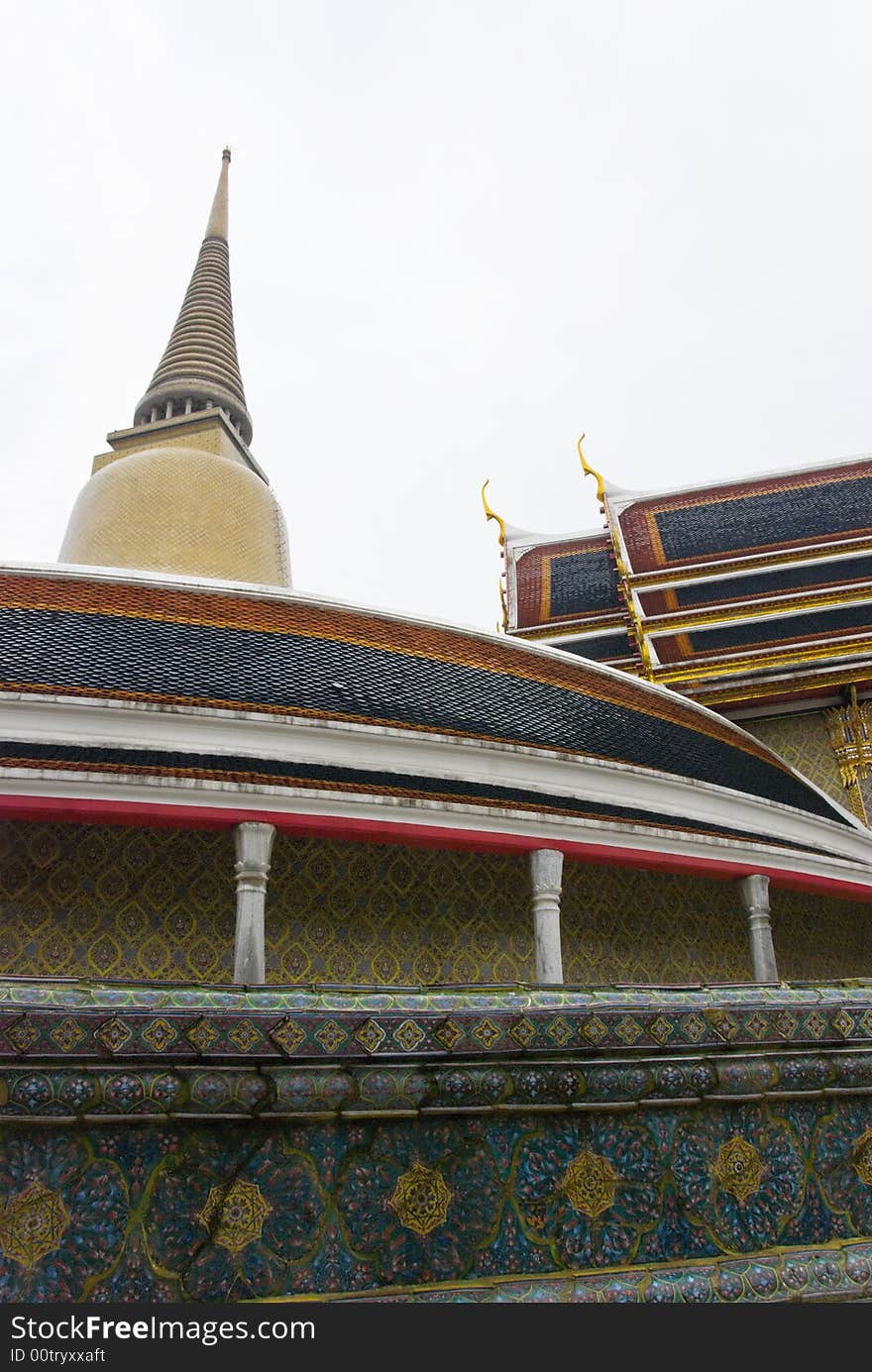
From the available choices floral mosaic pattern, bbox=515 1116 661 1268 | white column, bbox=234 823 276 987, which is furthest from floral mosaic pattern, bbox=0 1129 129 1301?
white column, bbox=234 823 276 987

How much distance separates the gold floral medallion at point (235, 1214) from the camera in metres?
1.95

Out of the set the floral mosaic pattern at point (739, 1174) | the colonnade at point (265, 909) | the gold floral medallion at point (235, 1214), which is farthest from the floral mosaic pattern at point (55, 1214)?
the colonnade at point (265, 909)

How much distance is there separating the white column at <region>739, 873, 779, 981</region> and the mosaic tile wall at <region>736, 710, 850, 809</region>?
449 cm

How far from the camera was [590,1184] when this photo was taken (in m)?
2.17

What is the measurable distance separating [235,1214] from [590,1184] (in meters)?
0.78

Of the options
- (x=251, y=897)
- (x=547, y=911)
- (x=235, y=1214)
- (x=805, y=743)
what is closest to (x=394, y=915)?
(x=547, y=911)

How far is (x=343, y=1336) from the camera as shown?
179cm

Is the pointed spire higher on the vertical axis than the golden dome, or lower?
higher

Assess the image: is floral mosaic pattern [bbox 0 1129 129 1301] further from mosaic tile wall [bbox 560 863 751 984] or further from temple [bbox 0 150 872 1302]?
mosaic tile wall [bbox 560 863 751 984]

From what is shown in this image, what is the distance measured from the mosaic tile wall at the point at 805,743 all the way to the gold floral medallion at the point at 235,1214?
12.7 metres

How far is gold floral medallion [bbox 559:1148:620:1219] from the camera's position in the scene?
84.9 inches

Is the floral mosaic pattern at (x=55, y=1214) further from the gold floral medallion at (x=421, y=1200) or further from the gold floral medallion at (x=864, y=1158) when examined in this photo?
the gold floral medallion at (x=864, y=1158)

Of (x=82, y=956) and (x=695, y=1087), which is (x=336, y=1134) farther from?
(x=82, y=956)

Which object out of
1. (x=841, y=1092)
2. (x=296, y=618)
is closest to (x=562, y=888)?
(x=296, y=618)
